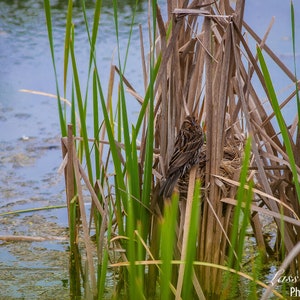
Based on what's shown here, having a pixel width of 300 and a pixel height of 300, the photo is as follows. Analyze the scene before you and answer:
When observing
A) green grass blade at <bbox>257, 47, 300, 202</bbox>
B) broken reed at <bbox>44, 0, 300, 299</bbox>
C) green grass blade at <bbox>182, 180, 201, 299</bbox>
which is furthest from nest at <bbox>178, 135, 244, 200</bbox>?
green grass blade at <bbox>182, 180, 201, 299</bbox>

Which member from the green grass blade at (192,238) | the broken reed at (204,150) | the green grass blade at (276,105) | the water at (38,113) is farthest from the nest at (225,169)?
the water at (38,113)

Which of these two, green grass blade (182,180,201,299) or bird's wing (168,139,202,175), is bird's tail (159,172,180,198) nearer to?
bird's wing (168,139,202,175)

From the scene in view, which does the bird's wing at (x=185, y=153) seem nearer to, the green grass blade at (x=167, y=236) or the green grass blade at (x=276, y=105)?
the green grass blade at (x=276, y=105)

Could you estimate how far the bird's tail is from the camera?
1281 millimetres

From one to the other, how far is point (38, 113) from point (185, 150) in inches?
67.7

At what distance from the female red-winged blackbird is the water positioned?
1.52 ft

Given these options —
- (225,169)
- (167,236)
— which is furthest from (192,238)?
(225,169)

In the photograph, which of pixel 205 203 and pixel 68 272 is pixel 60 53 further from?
pixel 205 203

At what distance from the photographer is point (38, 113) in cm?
289

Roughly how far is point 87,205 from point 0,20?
2.13 m

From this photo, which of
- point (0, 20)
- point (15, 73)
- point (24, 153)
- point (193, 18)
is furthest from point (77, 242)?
point (0, 20)

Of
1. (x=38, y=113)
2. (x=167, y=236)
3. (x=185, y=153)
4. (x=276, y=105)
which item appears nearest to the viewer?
(x=167, y=236)

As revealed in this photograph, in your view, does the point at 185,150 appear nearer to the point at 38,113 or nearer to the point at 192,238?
the point at 192,238

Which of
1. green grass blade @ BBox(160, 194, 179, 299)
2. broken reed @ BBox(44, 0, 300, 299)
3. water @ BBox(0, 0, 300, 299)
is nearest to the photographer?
green grass blade @ BBox(160, 194, 179, 299)
